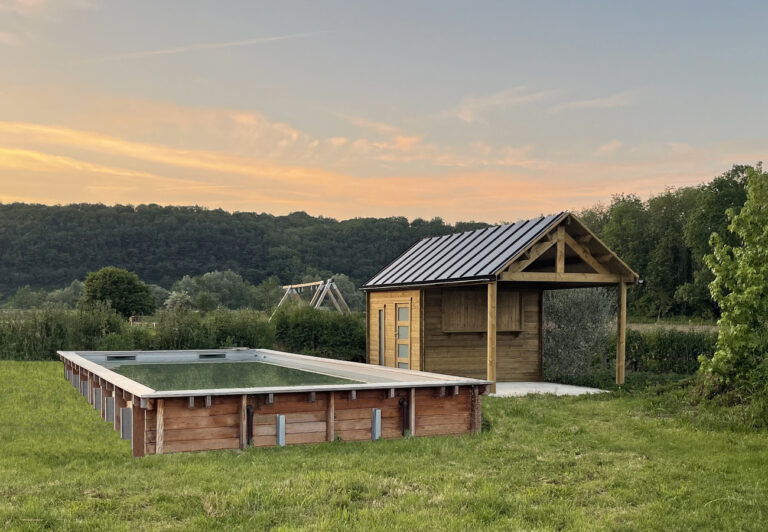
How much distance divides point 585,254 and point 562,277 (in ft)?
3.29

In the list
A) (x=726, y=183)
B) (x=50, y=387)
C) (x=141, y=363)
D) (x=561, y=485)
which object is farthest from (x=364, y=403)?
(x=726, y=183)

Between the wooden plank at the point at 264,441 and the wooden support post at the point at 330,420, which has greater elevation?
the wooden support post at the point at 330,420

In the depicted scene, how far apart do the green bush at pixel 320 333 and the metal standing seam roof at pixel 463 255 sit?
2.42 metres

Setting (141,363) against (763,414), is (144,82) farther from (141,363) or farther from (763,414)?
(763,414)

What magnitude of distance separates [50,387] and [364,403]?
25.3ft

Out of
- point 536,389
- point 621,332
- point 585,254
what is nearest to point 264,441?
point 536,389

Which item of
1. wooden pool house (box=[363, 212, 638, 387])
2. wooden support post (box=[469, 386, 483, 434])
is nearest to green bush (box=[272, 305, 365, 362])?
wooden pool house (box=[363, 212, 638, 387])

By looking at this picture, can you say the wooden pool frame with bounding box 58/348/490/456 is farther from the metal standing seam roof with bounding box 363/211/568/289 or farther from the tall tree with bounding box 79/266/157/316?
the tall tree with bounding box 79/266/157/316

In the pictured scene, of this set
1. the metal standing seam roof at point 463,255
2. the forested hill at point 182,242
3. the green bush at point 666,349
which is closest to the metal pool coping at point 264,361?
the metal standing seam roof at point 463,255

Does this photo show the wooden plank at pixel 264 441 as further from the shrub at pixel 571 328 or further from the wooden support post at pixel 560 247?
the shrub at pixel 571 328

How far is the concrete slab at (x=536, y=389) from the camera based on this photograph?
14219 mm

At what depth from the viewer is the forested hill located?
48969 millimetres

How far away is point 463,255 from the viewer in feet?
53.3

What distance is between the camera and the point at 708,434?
31.2ft
